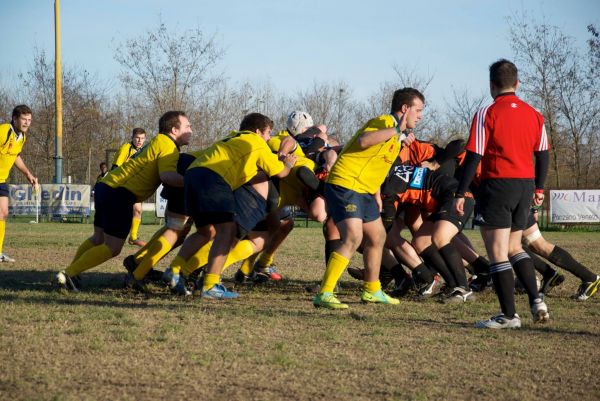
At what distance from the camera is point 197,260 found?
8336 mm

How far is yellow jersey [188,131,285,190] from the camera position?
7.58 meters

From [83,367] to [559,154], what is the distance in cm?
3305

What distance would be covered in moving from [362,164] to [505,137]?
54.6 inches

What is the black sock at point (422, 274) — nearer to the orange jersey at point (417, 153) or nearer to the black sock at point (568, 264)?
the orange jersey at point (417, 153)

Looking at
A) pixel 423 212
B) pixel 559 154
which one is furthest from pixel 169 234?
pixel 559 154

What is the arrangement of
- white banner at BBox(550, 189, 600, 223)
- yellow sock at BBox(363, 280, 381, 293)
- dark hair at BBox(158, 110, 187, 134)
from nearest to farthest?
yellow sock at BBox(363, 280, 381, 293), dark hair at BBox(158, 110, 187, 134), white banner at BBox(550, 189, 600, 223)

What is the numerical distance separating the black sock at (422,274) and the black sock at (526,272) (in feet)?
6.24

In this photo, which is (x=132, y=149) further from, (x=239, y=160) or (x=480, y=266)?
(x=480, y=266)

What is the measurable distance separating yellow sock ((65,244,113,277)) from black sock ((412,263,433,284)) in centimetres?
313

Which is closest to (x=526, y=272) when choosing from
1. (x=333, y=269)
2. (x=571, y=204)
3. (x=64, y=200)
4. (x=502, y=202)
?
(x=502, y=202)

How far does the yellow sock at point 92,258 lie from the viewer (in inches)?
316

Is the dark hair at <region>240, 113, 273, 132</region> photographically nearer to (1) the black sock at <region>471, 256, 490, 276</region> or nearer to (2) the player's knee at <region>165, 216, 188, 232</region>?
(2) the player's knee at <region>165, 216, 188, 232</region>

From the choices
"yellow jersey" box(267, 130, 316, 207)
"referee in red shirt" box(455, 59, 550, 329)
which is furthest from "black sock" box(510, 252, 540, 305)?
"yellow jersey" box(267, 130, 316, 207)

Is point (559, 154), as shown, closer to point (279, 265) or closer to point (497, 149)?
point (279, 265)
